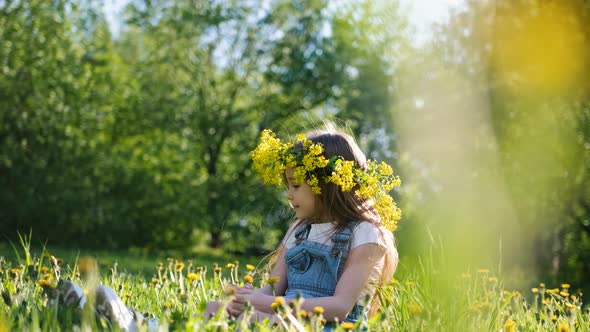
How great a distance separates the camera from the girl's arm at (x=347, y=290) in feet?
8.32

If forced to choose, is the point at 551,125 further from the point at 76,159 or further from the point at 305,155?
the point at 76,159

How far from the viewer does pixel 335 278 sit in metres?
2.81

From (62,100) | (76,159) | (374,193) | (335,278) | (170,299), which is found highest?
(62,100)

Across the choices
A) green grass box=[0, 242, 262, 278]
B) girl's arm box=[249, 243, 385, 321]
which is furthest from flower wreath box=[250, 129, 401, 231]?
green grass box=[0, 242, 262, 278]

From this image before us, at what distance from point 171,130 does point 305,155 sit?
10.5m

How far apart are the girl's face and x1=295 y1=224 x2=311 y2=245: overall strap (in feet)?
0.22

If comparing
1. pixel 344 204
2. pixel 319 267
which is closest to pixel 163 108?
pixel 344 204

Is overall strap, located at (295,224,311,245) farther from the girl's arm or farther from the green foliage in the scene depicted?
the green foliage

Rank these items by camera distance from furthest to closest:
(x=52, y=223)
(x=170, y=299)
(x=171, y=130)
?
(x=171, y=130) < (x=52, y=223) < (x=170, y=299)

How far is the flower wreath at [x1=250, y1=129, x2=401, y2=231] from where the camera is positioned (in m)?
2.94

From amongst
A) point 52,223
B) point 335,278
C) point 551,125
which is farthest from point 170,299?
point 52,223

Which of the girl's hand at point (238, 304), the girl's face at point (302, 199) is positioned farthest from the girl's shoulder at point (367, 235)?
the girl's hand at point (238, 304)

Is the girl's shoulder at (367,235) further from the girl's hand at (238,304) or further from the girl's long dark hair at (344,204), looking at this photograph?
the girl's hand at (238,304)

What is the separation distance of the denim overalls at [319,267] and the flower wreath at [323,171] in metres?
0.21
